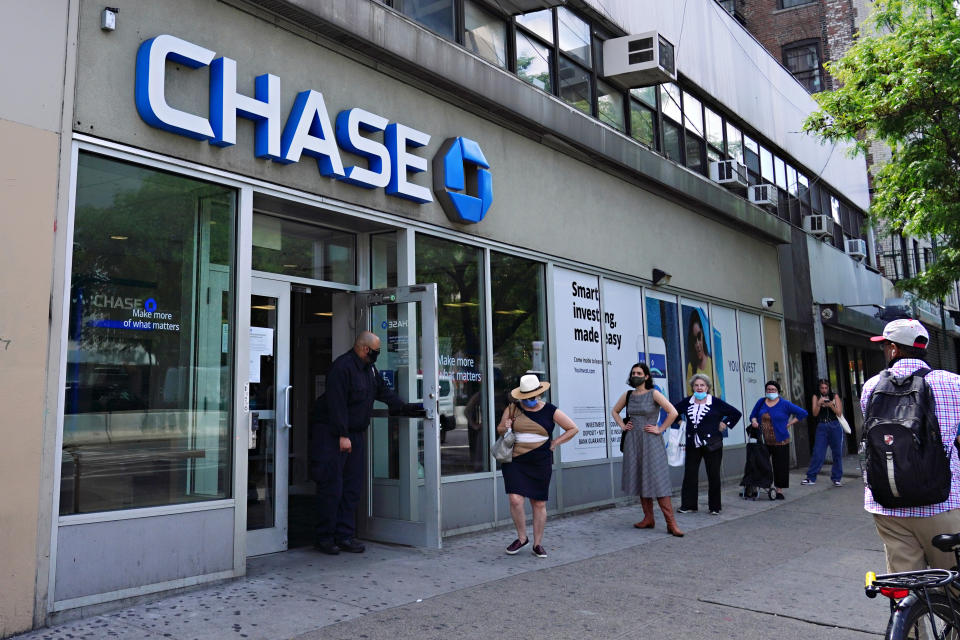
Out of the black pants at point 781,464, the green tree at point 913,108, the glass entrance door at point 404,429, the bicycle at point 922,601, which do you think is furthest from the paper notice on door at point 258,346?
the green tree at point 913,108

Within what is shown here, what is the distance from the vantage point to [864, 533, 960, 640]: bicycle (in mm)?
3332

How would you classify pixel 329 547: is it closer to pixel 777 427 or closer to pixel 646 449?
pixel 646 449

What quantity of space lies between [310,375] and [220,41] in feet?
16.1

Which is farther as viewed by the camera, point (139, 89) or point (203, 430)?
point (203, 430)

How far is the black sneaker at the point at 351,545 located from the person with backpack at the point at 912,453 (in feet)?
15.2

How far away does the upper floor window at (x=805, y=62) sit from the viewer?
26.6 meters

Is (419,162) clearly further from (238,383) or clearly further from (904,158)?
(904,158)

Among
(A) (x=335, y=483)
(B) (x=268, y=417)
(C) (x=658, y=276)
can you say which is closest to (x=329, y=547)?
(A) (x=335, y=483)

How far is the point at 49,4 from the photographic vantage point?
17.5 ft

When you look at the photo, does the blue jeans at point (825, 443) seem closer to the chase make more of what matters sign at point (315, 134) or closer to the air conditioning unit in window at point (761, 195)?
the air conditioning unit in window at point (761, 195)

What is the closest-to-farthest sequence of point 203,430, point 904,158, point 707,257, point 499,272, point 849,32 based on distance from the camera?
1. point 203,430
2. point 499,272
3. point 707,257
4. point 904,158
5. point 849,32

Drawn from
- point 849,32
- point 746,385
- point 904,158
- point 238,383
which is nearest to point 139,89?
point 238,383

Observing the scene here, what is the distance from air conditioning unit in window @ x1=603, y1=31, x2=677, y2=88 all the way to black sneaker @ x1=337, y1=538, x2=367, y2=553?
8.31 meters

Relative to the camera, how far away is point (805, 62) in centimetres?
2717
